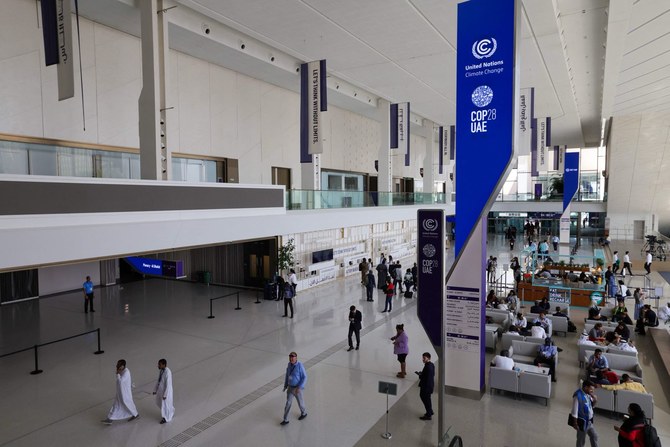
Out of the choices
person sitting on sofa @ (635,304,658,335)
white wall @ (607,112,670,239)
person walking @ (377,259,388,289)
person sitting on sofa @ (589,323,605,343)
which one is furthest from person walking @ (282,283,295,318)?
white wall @ (607,112,670,239)

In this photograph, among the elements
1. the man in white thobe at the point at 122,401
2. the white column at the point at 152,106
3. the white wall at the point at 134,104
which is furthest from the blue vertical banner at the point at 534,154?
the man in white thobe at the point at 122,401

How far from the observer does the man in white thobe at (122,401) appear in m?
7.55

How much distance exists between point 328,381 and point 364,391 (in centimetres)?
91

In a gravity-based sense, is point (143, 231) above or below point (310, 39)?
below

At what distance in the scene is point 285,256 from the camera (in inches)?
680

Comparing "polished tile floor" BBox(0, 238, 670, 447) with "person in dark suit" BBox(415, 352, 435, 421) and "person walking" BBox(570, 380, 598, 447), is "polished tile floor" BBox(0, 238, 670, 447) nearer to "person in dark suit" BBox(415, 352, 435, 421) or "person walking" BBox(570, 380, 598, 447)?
"person in dark suit" BBox(415, 352, 435, 421)

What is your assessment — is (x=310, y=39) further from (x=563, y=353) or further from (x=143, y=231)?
(x=563, y=353)

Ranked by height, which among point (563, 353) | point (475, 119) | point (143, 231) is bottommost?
point (563, 353)

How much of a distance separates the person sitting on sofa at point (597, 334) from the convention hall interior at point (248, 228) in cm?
30

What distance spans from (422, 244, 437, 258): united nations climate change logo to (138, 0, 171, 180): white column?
333 inches

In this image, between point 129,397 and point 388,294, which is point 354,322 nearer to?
point 388,294

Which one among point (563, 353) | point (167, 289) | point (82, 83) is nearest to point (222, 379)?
point (563, 353)

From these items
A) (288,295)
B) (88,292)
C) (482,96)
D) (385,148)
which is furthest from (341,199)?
(482,96)

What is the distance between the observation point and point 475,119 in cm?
786
